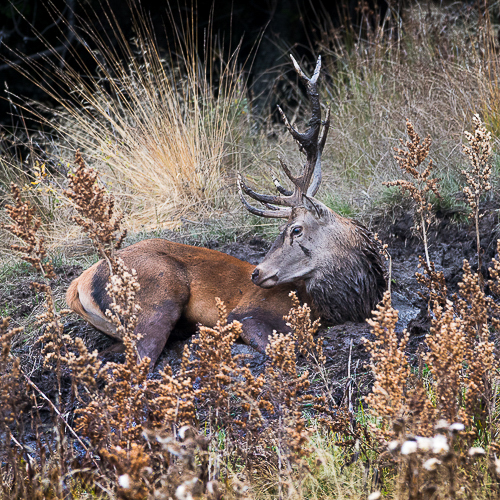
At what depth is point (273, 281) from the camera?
4.05 m

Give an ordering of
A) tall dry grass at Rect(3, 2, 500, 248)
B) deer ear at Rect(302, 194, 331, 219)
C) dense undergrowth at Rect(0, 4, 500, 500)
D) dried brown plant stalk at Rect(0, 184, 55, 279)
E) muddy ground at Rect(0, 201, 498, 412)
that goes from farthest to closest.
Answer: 1. tall dry grass at Rect(3, 2, 500, 248)
2. deer ear at Rect(302, 194, 331, 219)
3. muddy ground at Rect(0, 201, 498, 412)
4. dried brown plant stalk at Rect(0, 184, 55, 279)
5. dense undergrowth at Rect(0, 4, 500, 500)

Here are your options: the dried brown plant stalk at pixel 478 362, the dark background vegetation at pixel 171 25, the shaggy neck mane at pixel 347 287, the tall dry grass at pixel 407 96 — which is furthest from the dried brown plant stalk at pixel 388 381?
the dark background vegetation at pixel 171 25

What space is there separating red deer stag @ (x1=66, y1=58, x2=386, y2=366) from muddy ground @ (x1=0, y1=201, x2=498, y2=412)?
19cm

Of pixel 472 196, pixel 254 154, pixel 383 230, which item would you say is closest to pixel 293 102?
pixel 254 154

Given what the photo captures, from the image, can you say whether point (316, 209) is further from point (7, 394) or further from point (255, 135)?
point (255, 135)

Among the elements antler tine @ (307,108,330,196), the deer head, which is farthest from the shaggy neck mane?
antler tine @ (307,108,330,196)

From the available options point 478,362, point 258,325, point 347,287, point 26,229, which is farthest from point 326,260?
point 26,229

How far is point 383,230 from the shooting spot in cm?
539

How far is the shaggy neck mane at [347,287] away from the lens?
4.14 m

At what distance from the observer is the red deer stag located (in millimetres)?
4059

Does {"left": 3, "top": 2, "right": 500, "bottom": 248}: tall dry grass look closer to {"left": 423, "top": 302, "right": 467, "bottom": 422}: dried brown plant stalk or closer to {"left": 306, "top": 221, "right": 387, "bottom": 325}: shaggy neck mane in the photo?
{"left": 306, "top": 221, "right": 387, "bottom": 325}: shaggy neck mane

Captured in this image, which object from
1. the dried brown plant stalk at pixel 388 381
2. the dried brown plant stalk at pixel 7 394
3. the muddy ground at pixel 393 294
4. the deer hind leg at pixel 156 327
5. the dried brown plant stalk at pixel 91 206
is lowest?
the muddy ground at pixel 393 294

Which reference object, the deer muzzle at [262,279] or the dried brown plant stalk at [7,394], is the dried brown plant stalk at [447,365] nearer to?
the dried brown plant stalk at [7,394]

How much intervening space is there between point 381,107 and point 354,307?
326cm
